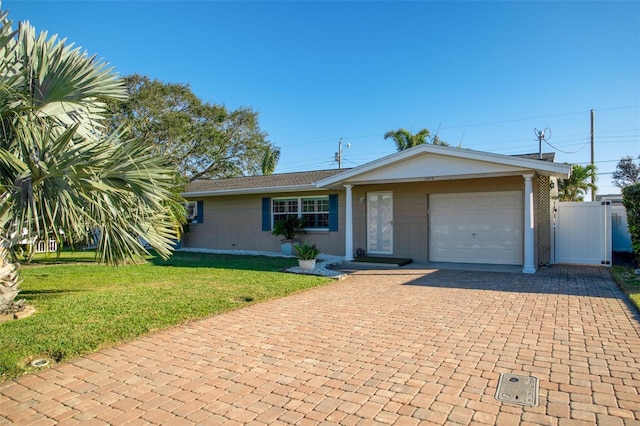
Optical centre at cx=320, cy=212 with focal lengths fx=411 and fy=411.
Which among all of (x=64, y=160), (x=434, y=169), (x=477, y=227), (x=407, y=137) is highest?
(x=407, y=137)

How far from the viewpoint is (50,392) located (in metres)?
3.63

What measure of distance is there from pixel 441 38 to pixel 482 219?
250 inches

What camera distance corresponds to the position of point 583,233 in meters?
12.0

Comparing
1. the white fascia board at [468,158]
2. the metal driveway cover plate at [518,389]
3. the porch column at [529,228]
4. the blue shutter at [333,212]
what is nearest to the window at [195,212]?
the blue shutter at [333,212]

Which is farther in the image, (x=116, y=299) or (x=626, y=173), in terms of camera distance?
(x=626, y=173)

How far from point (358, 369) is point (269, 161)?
25776 millimetres

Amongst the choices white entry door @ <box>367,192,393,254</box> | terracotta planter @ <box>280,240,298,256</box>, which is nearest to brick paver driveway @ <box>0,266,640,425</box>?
white entry door @ <box>367,192,393,254</box>

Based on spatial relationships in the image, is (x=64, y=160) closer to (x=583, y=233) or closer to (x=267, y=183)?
(x=267, y=183)

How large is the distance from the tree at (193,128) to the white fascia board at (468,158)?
539 inches

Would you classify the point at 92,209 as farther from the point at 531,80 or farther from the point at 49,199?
the point at 531,80

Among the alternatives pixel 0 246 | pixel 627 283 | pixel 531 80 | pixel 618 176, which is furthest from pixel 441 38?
pixel 618 176

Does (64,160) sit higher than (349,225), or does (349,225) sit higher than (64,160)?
(64,160)

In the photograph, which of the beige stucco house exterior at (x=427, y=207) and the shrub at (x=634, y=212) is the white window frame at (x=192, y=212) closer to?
the beige stucco house exterior at (x=427, y=207)

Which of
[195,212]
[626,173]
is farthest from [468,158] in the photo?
[626,173]
